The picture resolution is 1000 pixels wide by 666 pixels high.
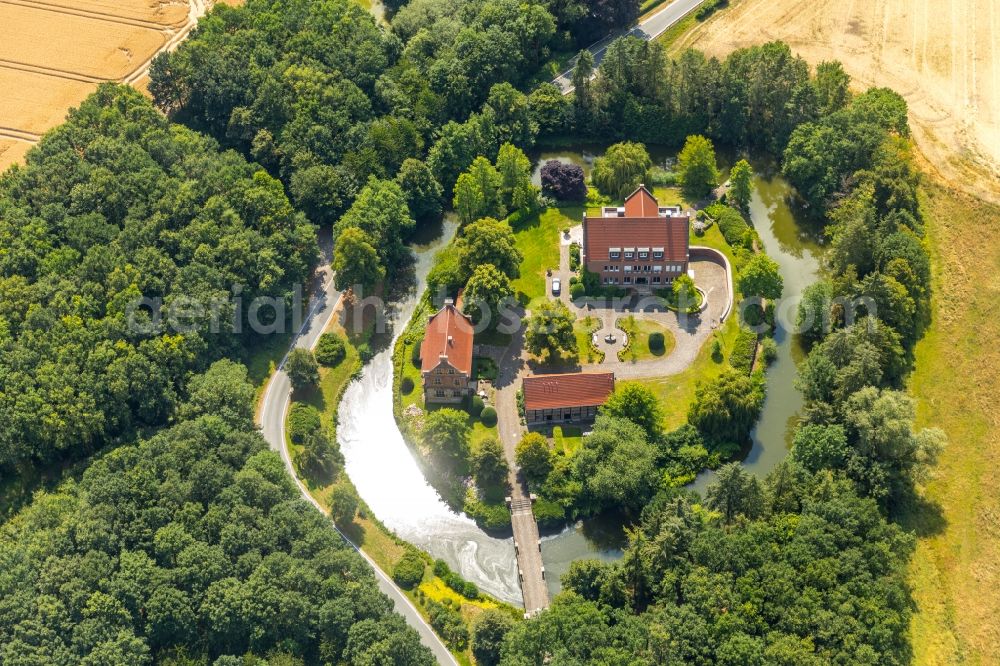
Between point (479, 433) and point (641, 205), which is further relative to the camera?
point (641, 205)

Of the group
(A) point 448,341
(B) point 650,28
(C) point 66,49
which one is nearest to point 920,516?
(A) point 448,341

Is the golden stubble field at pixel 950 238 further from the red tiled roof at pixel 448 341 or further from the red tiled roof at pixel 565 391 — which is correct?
the red tiled roof at pixel 448 341

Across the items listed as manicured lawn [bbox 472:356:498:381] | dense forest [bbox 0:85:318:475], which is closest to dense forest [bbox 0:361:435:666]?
dense forest [bbox 0:85:318:475]

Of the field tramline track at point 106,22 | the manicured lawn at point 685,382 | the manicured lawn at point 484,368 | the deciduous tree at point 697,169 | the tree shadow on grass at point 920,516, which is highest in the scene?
the field tramline track at point 106,22

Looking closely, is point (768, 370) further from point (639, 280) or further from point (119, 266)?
point (119, 266)

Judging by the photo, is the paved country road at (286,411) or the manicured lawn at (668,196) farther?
the manicured lawn at (668,196)

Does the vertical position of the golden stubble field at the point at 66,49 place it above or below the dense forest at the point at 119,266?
above

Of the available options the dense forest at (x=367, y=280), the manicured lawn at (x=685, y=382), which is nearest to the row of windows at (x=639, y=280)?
the manicured lawn at (x=685, y=382)

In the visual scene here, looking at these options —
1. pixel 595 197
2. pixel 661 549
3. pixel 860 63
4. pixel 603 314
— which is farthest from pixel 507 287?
pixel 860 63
